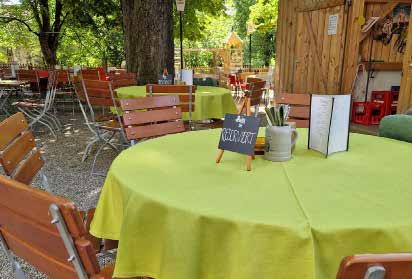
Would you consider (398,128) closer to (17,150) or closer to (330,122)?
(330,122)

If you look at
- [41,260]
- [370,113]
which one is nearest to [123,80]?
[41,260]

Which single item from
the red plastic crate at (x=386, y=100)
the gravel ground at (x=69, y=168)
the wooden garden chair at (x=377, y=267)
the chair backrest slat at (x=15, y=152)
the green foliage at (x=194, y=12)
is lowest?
the gravel ground at (x=69, y=168)

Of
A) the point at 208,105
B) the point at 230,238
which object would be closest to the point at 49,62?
the point at 208,105

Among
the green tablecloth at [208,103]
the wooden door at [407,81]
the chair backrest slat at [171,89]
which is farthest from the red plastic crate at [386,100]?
the chair backrest slat at [171,89]

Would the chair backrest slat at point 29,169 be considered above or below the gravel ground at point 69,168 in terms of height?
above

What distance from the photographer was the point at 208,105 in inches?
167

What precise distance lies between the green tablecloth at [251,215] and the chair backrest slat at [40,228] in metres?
0.25

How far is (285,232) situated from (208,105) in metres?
3.30

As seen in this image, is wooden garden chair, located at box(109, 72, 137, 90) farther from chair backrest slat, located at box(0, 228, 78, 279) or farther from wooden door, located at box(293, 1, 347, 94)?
chair backrest slat, located at box(0, 228, 78, 279)

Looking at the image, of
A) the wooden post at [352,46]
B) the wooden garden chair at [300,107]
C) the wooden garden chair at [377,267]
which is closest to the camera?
the wooden garden chair at [377,267]

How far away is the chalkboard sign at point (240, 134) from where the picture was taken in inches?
57.7

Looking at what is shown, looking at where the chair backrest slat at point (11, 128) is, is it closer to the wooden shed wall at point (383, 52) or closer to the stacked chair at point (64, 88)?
the stacked chair at point (64, 88)

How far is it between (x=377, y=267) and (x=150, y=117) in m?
2.18

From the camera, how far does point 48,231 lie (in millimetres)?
916
